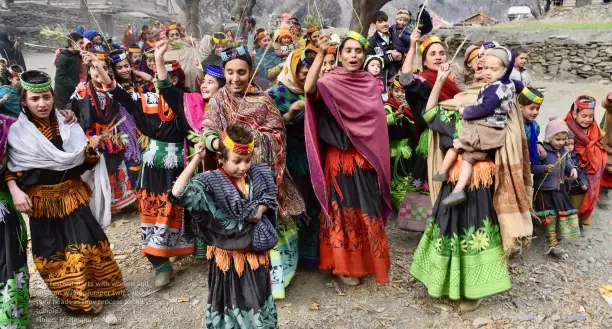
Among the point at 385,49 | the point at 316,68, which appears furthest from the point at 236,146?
the point at 385,49

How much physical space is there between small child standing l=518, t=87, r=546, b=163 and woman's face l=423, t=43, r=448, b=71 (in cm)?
84

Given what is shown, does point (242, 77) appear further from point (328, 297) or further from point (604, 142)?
point (604, 142)

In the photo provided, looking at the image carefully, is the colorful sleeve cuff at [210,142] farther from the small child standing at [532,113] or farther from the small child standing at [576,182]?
the small child standing at [576,182]

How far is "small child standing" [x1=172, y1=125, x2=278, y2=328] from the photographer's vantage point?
2.86 m

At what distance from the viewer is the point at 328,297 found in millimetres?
4211

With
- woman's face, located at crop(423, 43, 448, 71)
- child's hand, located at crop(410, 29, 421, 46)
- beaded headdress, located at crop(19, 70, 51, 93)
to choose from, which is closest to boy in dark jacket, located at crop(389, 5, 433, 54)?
woman's face, located at crop(423, 43, 448, 71)

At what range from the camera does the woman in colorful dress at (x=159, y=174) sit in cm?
418

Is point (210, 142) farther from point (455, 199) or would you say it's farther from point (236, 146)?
point (455, 199)

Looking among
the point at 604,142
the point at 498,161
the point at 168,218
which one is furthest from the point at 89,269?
the point at 604,142

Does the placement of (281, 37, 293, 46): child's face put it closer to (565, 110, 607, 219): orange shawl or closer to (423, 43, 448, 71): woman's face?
(423, 43, 448, 71): woman's face

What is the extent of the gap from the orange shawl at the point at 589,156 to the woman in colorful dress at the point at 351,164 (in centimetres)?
261

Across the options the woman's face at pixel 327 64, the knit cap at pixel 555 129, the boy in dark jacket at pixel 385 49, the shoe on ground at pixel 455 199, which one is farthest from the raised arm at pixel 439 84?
the boy in dark jacket at pixel 385 49

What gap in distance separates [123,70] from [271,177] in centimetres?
233

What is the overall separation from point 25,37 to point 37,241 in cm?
2472
